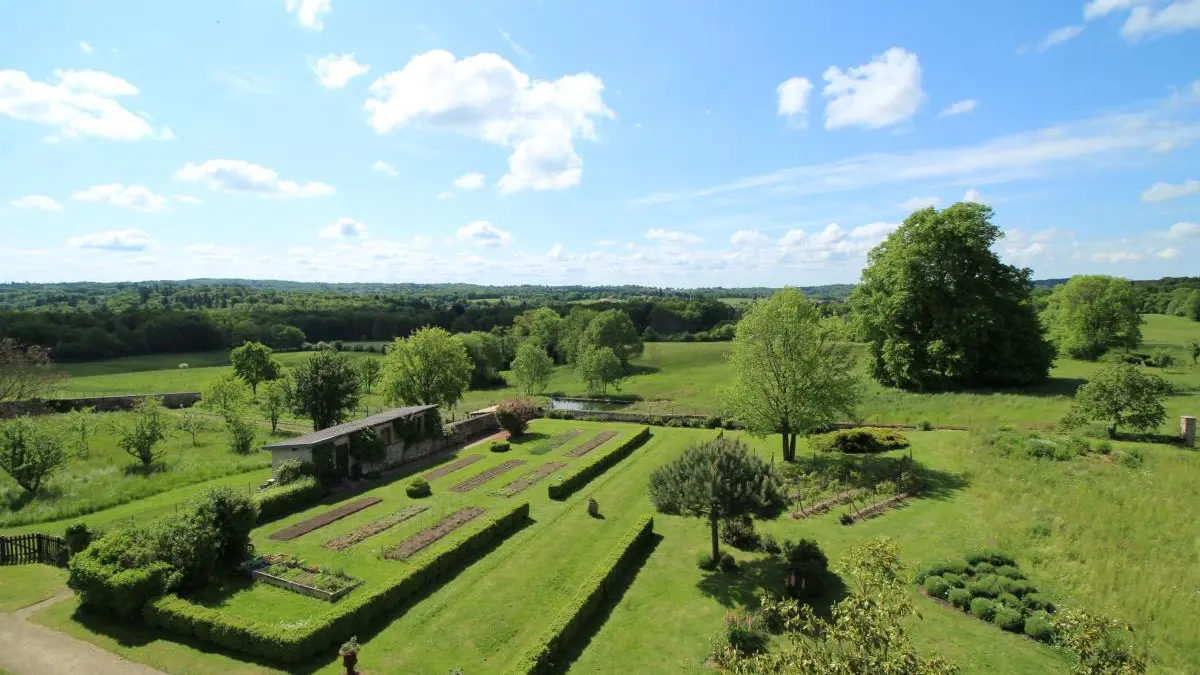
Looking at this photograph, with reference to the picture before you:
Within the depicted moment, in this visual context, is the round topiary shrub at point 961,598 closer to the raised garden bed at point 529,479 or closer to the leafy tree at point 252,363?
the raised garden bed at point 529,479

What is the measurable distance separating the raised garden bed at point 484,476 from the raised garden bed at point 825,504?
695 inches

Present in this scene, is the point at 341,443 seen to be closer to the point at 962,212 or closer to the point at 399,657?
the point at 399,657

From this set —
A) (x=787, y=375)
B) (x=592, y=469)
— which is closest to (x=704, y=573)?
(x=592, y=469)

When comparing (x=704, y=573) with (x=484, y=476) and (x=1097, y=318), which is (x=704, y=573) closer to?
(x=484, y=476)

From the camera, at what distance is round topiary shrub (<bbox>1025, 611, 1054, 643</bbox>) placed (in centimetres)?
1770

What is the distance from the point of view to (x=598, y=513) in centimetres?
2984

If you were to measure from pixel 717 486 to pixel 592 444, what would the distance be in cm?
2329

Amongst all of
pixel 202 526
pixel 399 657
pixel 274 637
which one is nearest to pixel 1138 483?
pixel 399 657

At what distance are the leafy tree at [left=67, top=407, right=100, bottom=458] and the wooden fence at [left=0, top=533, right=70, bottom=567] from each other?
53.8 feet

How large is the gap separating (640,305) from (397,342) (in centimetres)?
10044

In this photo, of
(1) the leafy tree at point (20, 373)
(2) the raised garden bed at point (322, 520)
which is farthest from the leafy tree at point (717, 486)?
(1) the leafy tree at point (20, 373)

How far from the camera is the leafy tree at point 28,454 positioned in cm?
3084

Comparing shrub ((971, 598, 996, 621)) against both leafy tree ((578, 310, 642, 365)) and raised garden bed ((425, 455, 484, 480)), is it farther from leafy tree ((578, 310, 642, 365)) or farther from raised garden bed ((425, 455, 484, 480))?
leafy tree ((578, 310, 642, 365))

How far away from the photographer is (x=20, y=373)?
4391 centimetres
